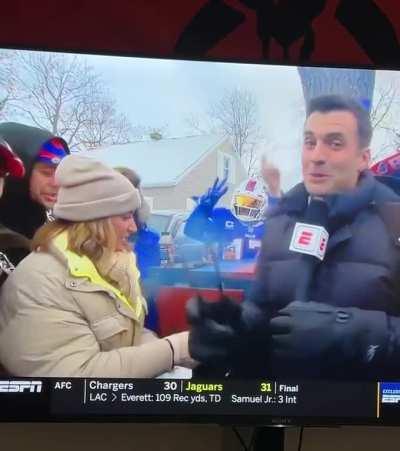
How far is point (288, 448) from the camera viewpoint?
198 cm

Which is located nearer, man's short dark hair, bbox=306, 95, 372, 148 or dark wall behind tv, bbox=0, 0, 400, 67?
man's short dark hair, bbox=306, 95, 372, 148

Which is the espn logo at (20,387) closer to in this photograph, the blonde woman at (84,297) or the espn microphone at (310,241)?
the blonde woman at (84,297)

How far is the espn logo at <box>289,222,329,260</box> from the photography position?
5.98ft

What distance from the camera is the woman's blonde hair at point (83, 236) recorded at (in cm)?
178

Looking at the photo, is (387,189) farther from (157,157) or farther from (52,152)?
(52,152)

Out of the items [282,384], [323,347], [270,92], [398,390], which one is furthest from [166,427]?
[270,92]

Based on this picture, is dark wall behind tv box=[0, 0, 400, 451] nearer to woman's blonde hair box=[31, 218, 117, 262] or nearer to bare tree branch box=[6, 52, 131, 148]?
bare tree branch box=[6, 52, 131, 148]

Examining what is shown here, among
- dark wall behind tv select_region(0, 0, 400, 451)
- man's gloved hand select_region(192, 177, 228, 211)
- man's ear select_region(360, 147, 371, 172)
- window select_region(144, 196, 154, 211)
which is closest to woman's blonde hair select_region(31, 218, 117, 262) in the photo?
window select_region(144, 196, 154, 211)

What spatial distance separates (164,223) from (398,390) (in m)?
0.71

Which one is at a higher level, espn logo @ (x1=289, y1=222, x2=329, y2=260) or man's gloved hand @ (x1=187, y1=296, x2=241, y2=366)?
espn logo @ (x1=289, y1=222, x2=329, y2=260)

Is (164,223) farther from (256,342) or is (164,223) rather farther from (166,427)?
(166,427)

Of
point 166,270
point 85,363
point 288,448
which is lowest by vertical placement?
point 288,448

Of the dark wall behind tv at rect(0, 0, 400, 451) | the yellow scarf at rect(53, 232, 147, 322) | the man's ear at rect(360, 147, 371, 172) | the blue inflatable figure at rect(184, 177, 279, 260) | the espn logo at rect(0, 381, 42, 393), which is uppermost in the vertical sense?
the dark wall behind tv at rect(0, 0, 400, 451)

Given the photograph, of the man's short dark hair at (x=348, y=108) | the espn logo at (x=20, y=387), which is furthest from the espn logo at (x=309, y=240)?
the espn logo at (x=20, y=387)
